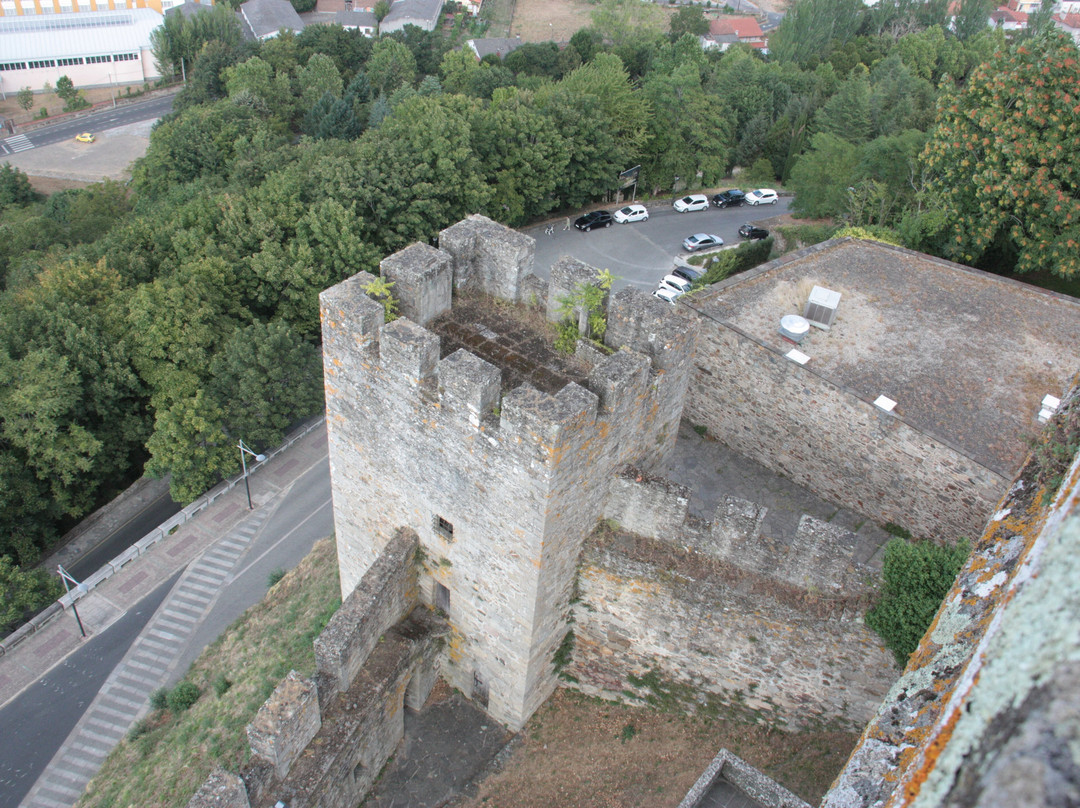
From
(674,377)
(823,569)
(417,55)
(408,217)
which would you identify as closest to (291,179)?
(408,217)

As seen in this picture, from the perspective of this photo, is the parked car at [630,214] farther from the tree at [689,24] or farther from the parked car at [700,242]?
the tree at [689,24]

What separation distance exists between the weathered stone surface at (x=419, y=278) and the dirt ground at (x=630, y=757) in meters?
8.46

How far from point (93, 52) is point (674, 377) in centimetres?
9417

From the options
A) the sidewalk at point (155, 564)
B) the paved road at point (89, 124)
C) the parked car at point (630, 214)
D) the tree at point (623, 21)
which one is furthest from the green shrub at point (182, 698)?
the paved road at point (89, 124)

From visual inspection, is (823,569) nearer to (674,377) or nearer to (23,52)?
(674,377)

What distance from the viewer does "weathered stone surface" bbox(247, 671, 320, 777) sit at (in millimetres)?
12836

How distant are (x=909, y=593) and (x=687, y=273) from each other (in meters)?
29.0

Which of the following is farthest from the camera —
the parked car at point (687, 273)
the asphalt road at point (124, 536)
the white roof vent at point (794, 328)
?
the parked car at point (687, 273)

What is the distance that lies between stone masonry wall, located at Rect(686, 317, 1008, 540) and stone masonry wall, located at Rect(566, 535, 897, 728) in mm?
5350

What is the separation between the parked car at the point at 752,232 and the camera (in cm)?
4544

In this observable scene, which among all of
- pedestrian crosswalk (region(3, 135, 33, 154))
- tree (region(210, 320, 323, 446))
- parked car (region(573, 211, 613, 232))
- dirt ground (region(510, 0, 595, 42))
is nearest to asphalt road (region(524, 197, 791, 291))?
parked car (region(573, 211, 613, 232))

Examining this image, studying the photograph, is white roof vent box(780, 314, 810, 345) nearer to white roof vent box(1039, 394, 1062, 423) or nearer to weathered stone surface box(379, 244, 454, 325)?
white roof vent box(1039, 394, 1062, 423)

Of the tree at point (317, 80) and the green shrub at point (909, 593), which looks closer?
the green shrub at point (909, 593)

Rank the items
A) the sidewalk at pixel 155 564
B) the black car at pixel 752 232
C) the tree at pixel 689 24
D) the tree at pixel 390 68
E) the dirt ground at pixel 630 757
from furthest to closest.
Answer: the tree at pixel 689 24 → the tree at pixel 390 68 → the black car at pixel 752 232 → the sidewalk at pixel 155 564 → the dirt ground at pixel 630 757
